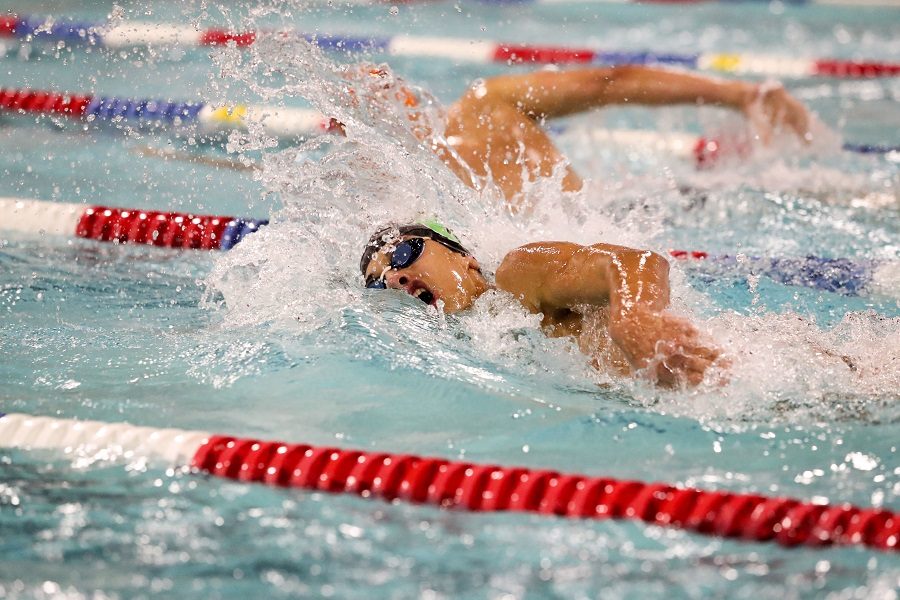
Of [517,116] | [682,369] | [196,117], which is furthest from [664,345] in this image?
[196,117]

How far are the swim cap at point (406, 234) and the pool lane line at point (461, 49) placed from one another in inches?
127

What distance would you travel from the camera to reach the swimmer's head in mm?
2521

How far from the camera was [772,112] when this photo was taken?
393cm

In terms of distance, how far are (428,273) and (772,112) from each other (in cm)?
191

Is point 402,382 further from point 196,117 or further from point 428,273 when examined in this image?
point 196,117

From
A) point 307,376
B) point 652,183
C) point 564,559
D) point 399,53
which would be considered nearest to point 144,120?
point 399,53

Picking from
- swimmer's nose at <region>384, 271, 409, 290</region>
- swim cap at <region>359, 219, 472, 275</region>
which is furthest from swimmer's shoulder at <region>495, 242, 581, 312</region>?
swimmer's nose at <region>384, 271, 409, 290</region>

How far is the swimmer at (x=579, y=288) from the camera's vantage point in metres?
2.22

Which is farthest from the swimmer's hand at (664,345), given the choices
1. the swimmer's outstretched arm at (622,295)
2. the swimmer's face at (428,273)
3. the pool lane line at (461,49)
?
the pool lane line at (461,49)

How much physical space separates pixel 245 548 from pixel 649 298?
0.91 meters

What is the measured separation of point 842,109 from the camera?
529 cm

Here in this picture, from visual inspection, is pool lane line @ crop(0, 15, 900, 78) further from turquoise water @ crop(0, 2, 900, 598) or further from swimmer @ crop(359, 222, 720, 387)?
swimmer @ crop(359, 222, 720, 387)

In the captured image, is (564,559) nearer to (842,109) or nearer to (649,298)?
(649,298)

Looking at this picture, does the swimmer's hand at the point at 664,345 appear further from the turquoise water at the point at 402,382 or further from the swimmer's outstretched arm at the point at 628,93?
the swimmer's outstretched arm at the point at 628,93
